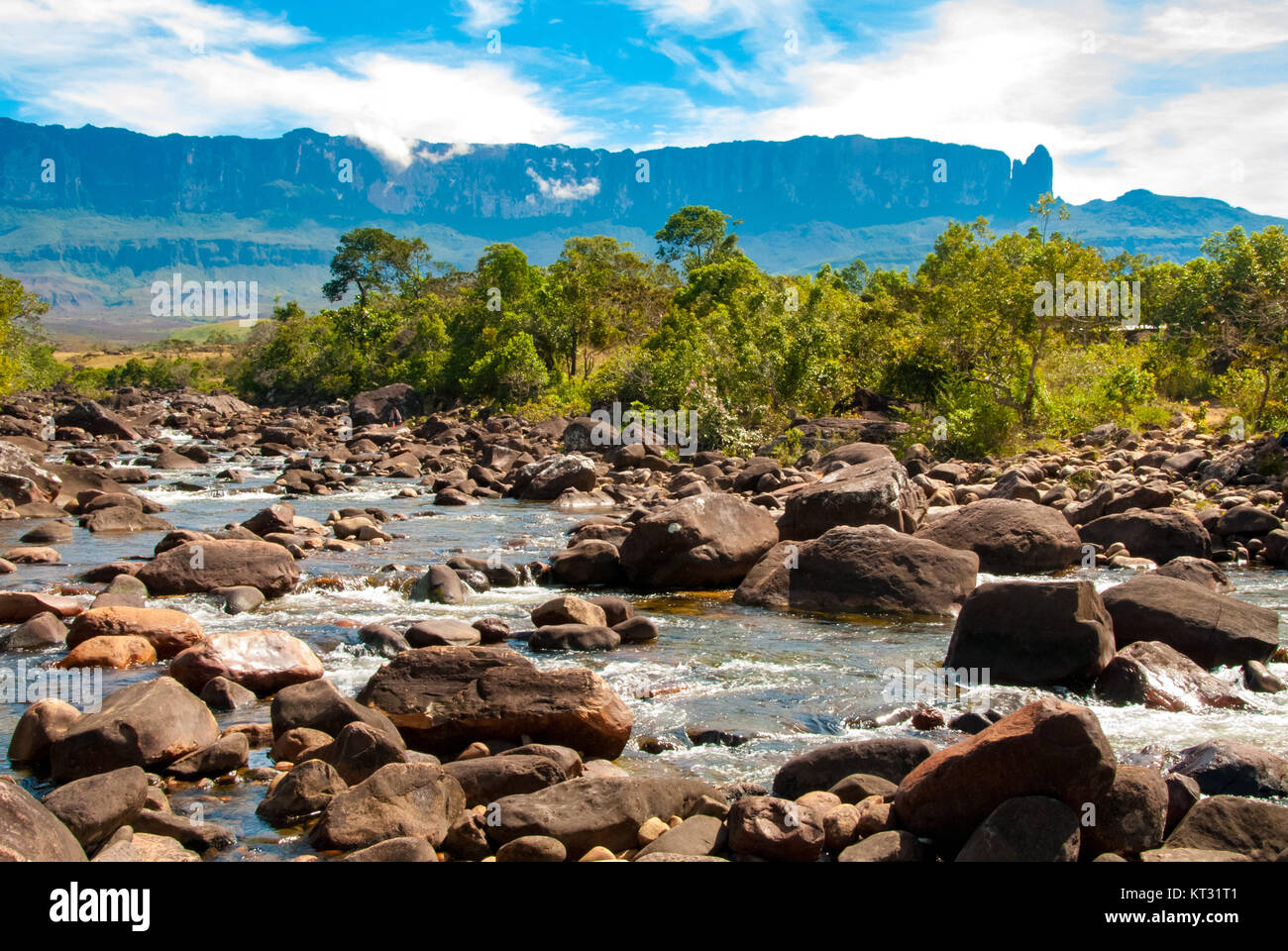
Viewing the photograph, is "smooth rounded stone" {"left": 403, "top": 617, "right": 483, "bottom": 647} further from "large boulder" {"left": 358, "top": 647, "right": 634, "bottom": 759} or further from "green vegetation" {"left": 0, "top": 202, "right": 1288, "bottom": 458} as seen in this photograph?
"green vegetation" {"left": 0, "top": 202, "right": 1288, "bottom": 458}

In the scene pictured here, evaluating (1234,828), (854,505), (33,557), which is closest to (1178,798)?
(1234,828)

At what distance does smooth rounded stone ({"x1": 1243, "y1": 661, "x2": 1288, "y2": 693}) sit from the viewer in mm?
9000

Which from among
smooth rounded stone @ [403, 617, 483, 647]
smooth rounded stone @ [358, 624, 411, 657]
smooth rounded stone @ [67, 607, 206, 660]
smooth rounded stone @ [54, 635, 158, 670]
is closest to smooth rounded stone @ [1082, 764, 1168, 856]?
smooth rounded stone @ [403, 617, 483, 647]

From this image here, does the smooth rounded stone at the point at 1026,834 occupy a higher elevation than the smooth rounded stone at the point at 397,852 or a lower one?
higher

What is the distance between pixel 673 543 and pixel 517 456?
1786cm

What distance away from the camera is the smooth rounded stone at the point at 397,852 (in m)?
5.39

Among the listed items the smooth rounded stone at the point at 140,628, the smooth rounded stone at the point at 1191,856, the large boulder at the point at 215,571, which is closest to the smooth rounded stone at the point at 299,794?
the smooth rounded stone at the point at 140,628

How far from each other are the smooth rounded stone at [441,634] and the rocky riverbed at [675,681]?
4cm

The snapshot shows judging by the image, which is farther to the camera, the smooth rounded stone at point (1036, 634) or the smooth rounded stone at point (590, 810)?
the smooth rounded stone at point (1036, 634)

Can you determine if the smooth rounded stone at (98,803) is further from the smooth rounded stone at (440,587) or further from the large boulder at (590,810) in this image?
the smooth rounded stone at (440,587)

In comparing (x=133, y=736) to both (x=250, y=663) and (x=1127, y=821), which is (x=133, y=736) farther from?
(x=1127, y=821)

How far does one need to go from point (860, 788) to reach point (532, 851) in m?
2.08

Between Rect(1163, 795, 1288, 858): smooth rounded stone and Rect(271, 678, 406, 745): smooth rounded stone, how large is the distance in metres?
5.23
